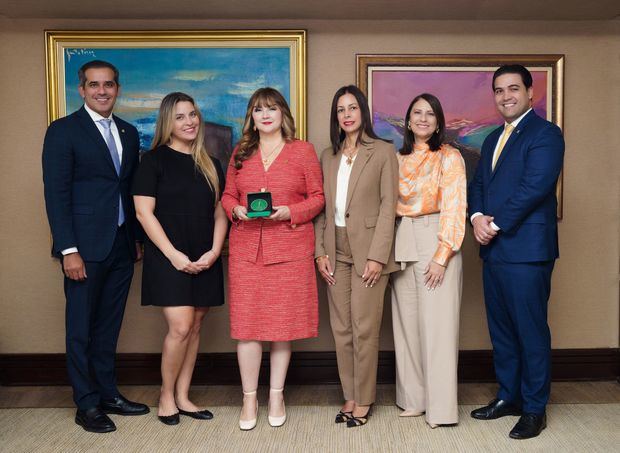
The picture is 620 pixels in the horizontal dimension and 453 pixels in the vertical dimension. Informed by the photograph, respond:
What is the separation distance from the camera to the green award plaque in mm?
2955

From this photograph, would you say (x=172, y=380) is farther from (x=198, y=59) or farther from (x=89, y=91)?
(x=198, y=59)

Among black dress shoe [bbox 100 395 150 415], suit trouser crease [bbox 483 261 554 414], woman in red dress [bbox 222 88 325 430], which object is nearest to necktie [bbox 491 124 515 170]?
suit trouser crease [bbox 483 261 554 414]

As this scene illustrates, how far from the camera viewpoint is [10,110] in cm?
383

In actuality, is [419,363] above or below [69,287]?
below

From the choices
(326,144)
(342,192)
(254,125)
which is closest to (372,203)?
(342,192)

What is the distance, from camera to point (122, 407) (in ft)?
11.1

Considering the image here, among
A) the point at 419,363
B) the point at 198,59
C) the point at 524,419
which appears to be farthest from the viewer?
the point at 198,59

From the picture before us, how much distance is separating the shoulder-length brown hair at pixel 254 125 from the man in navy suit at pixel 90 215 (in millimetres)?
662

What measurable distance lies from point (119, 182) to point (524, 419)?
7.98 ft

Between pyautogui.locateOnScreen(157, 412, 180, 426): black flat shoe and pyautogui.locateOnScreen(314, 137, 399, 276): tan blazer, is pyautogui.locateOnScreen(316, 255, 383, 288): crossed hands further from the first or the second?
pyautogui.locateOnScreen(157, 412, 180, 426): black flat shoe

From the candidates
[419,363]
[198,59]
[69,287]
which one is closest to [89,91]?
[198,59]

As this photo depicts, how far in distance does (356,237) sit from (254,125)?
2.62 ft

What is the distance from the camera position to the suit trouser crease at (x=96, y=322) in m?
3.20

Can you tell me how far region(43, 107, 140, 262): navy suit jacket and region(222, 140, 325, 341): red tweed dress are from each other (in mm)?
643
